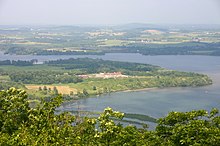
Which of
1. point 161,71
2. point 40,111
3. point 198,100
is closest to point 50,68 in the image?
point 161,71

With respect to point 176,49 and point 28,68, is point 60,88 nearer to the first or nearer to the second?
point 28,68

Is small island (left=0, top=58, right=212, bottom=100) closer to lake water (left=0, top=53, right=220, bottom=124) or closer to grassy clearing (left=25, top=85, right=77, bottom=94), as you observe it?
grassy clearing (left=25, top=85, right=77, bottom=94)

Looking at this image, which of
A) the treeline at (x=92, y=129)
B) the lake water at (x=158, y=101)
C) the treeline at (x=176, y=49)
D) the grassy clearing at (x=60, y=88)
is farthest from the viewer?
the treeline at (x=176, y=49)

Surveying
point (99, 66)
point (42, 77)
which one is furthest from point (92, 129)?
point (99, 66)

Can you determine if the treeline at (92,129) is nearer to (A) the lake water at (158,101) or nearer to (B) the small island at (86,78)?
(A) the lake water at (158,101)

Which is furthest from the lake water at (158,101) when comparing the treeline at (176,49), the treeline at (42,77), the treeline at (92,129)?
the treeline at (176,49)

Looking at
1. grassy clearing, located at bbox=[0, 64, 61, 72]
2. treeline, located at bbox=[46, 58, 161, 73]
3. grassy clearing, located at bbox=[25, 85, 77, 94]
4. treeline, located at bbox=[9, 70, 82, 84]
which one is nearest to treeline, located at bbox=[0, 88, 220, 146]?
grassy clearing, located at bbox=[25, 85, 77, 94]
